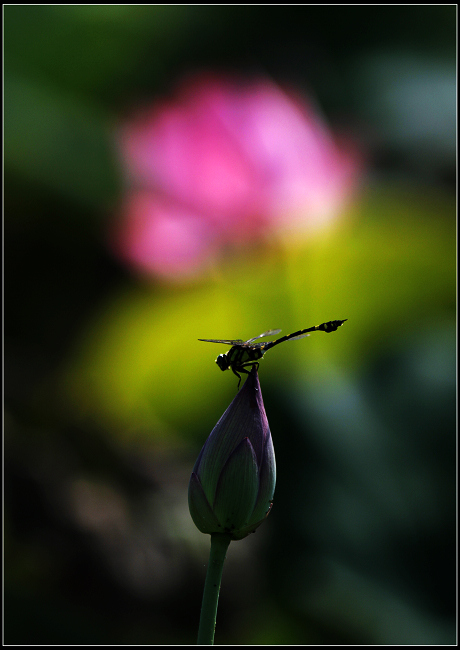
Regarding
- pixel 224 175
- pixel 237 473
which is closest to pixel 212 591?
pixel 237 473

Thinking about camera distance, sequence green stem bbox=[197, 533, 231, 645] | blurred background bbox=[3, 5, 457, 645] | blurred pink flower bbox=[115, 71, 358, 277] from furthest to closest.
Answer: blurred pink flower bbox=[115, 71, 358, 277], blurred background bbox=[3, 5, 457, 645], green stem bbox=[197, 533, 231, 645]

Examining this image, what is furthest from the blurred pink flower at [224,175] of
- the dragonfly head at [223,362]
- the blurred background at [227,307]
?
the dragonfly head at [223,362]

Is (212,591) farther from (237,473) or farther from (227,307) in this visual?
(227,307)

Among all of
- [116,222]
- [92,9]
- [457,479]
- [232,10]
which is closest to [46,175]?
[116,222]

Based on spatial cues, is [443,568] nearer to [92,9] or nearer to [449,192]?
[449,192]

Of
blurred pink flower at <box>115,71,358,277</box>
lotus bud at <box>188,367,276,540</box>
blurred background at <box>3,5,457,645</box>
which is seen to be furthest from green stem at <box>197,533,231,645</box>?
blurred pink flower at <box>115,71,358,277</box>

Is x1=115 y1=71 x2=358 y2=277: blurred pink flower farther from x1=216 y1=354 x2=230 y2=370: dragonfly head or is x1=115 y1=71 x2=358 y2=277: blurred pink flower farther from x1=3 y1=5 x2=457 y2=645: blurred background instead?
x1=216 y1=354 x2=230 y2=370: dragonfly head
